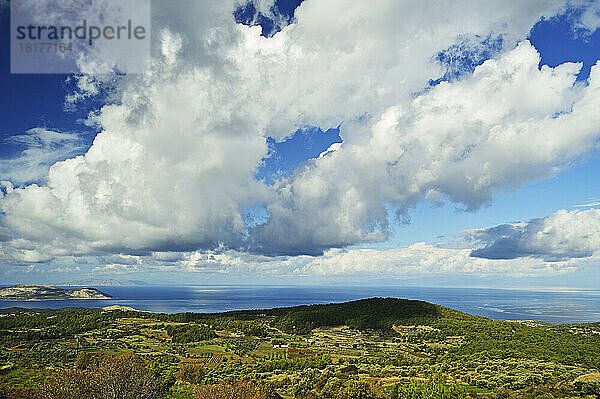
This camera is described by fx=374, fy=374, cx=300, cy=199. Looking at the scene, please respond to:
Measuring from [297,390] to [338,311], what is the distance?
9517 cm

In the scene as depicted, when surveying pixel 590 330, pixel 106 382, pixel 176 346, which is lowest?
pixel 590 330

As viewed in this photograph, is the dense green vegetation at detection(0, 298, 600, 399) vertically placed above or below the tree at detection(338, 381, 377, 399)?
Result: below

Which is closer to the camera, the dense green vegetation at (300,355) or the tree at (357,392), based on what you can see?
the dense green vegetation at (300,355)

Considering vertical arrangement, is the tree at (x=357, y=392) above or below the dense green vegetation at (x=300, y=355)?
above

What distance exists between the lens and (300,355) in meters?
94.6

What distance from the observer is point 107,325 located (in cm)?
12631

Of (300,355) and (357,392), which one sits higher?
(357,392)

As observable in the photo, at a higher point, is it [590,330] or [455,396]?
[455,396]

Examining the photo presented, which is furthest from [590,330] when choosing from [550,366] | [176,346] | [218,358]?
[176,346]

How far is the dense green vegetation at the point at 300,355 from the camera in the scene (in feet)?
162

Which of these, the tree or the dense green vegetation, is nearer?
the dense green vegetation

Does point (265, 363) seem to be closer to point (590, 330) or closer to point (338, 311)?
point (338, 311)

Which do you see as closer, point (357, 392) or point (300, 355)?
point (357, 392)

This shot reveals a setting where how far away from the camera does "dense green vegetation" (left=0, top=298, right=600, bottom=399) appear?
4928 cm
